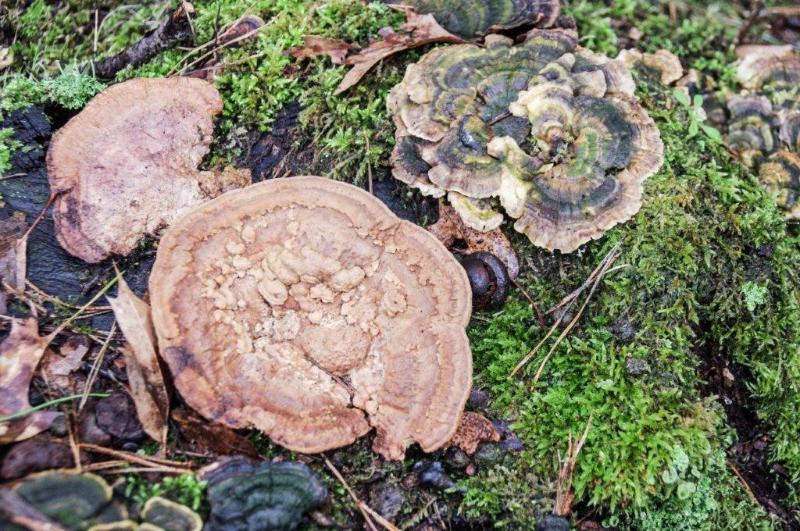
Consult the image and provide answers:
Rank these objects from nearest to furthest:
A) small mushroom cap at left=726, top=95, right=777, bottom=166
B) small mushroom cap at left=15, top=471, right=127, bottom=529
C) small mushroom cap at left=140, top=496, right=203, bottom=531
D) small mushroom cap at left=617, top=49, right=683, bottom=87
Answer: small mushroom cap at left=15, top=471, right=127, bottom=529 → small mushroom cap at left=140, top=496, right=203, bottom=531 → small mushroom cap at left=726, top=95, right=777, bottom=166 → small mushroom cap at left=617, top=49, right=683, bottom=87

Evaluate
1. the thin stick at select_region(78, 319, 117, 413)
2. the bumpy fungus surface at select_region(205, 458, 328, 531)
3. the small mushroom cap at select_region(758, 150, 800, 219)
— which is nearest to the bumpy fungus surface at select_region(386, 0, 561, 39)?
the small mushroom cap at select_region(758, 150, 800, 219)

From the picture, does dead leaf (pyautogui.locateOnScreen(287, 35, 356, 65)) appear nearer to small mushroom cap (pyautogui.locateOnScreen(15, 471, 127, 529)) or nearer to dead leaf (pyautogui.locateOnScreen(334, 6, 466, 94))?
dead leaf (pyautogui.locateOnScreen(334, 6, 466, 94))

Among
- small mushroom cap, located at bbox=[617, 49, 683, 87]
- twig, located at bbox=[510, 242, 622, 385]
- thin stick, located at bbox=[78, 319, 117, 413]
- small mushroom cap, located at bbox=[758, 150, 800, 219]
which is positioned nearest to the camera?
thin stick, located at bbox=[78, 319, 117, 413]

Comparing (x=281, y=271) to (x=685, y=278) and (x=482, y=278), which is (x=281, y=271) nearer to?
(x=482, y=278)

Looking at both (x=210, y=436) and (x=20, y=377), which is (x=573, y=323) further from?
(x=20, y=377)

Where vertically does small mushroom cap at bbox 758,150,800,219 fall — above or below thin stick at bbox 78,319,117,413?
below

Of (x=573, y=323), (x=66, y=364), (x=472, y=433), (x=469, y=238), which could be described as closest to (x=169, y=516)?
(x=66, y=364)

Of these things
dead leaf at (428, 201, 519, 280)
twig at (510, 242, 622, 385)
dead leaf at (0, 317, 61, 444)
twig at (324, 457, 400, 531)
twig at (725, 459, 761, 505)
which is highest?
dead leaf at (0, 317, 61, 444)
